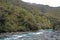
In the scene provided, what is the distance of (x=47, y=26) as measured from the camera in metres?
113

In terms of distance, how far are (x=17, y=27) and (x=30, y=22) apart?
784 centimetres

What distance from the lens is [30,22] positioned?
3479 inches

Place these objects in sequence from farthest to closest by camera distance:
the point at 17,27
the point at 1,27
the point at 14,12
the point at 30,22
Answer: the point at 14,12 < the point at 30,22 < the point at 17,27 < the point at 1,27

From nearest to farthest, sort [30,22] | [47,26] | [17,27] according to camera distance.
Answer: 1. [17,27]
2. [30,22]
3. [47,26]

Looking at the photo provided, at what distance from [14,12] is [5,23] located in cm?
2076

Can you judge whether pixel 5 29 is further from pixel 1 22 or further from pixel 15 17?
pixel 15 17

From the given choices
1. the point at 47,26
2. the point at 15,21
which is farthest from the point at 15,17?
the point at 47,26

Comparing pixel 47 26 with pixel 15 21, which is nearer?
pixel 15 21

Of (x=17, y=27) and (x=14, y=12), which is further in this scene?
(x=14, y=12)

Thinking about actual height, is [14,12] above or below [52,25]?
above

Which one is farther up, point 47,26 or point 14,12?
point 14,12

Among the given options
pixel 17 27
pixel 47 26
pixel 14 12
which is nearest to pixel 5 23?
pixel 17 27

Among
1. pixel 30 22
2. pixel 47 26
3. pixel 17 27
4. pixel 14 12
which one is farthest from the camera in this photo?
pixel 47 26

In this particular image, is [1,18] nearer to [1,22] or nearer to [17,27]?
[1,22]
